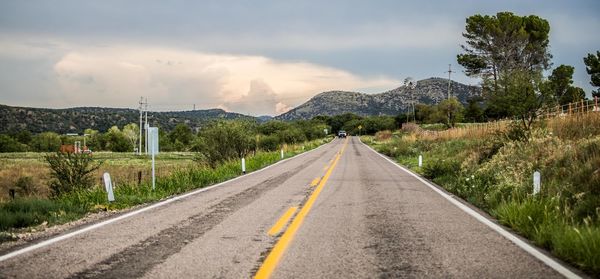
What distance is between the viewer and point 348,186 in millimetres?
14312

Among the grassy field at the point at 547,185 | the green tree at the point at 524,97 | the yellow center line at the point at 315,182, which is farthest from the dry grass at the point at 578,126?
the yellow center line at the point at 315,182

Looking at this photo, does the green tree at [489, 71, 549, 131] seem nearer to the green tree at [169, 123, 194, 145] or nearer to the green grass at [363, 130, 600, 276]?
the green grass at [363, 130, 600, 276]

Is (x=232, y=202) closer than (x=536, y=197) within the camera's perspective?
No

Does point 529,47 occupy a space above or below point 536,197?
above

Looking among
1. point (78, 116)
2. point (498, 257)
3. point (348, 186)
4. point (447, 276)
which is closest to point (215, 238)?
point (447, 276)

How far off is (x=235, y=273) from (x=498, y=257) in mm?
3139

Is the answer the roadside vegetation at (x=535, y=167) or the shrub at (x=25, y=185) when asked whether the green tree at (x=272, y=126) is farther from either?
the shrub at (x=25, y=185)

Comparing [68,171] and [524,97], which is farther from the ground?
[524,97]

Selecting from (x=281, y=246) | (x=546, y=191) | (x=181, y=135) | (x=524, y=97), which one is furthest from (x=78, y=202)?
(x=181, y=135)

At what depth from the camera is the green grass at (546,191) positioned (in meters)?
5.62

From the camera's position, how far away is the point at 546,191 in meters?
9.09

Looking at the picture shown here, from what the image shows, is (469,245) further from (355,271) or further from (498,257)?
(355,271)

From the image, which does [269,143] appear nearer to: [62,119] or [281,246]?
[281,246]

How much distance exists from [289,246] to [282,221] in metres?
1.98
